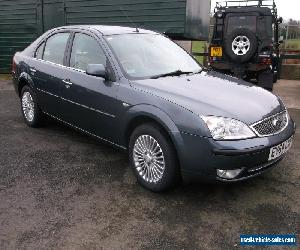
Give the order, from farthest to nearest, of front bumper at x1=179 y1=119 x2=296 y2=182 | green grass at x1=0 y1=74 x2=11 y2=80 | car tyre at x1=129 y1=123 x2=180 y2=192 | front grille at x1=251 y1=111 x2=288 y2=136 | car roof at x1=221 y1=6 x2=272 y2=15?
green grass at x1=0 y1=74 x2=11 y2=80, car roof at x1=221 y1=6 x2=272 y2=15, car tyre at x1=129 y1=123 x2=180 y2=192, front grille at x1=251 y1=111 x2=288 y2=136, front bumper at x1=179 y1=119 x2=296 y2=182

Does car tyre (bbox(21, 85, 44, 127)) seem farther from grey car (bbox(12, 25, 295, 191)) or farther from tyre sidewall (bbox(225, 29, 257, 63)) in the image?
tyre sidewall (bbox(225, 29, 257, 63))

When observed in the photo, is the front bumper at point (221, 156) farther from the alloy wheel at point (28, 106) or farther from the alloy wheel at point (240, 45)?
the alloy wheel at point (240, 45)

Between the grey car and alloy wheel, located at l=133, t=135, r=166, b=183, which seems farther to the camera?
alloy wheel, located at l=133, t=135, r=166, b=183

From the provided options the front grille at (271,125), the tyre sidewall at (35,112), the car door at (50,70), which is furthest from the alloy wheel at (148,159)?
the tyre sidewall at (35,112)

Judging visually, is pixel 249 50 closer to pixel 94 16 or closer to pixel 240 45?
pixel 240 45

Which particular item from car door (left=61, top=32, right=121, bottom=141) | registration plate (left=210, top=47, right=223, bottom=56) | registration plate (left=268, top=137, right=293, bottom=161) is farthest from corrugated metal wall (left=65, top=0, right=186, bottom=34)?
registration plate (left=268, top=137, right=293, bottom=161)

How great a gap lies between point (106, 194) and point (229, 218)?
124 centimetres

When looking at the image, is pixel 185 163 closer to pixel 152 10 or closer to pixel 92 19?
pixel 152 10

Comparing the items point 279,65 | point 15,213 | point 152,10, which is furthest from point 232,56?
point 15,213

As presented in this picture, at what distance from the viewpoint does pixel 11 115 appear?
7109mm

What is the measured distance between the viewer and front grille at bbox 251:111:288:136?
11.4 ft

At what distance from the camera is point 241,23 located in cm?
1039

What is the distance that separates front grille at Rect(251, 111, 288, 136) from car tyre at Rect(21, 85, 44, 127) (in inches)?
141

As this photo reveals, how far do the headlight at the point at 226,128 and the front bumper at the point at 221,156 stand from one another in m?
0.05
